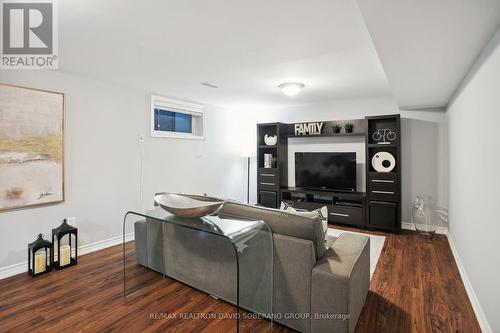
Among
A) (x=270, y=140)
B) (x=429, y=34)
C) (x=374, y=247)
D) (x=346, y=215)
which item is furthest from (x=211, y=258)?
(x=270, y=140)

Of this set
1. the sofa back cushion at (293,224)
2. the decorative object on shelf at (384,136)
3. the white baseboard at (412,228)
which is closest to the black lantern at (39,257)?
the sofa back cushion at (293,224)

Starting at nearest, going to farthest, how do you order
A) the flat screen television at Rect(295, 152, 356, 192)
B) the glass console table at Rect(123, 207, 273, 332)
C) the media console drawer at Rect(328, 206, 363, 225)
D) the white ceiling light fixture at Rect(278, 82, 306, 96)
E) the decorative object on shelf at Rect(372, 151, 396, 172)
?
the glass console table at Rect(123, 207, 273, 332) < the white ceiling light fixture at Rect(278, 82, 306, 96) < the decorative object on shelf at Rect(372, 151, 396, 172) < the media console drawer at Rect(328, 206, 363, 225) < the flat screen television at Rect(295, 152, 356, 192)

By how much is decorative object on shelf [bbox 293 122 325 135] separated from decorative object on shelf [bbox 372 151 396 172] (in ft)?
3.72

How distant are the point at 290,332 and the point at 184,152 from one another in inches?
139

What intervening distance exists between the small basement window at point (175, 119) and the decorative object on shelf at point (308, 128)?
1.92 meters

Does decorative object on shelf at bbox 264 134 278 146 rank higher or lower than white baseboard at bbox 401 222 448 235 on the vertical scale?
higher

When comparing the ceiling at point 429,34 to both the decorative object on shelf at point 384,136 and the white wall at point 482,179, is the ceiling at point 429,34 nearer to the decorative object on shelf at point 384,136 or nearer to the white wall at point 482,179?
the white wall at point 482,179

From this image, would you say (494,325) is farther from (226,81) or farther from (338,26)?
(226,81)

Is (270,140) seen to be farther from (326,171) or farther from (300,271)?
(300,271)

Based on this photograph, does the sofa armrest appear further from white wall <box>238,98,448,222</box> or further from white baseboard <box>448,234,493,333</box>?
white wall <box>238,98,448,222</box>

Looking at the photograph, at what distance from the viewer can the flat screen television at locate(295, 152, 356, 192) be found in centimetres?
483

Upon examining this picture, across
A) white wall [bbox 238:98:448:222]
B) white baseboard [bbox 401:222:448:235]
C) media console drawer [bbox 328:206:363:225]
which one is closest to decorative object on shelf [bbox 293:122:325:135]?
white wall [bbox 238:98:448:222]

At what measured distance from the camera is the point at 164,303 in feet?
7.72

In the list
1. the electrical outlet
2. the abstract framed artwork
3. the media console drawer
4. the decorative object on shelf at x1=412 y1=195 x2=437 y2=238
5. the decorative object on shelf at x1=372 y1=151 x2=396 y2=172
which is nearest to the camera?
the abstract framed artwork
